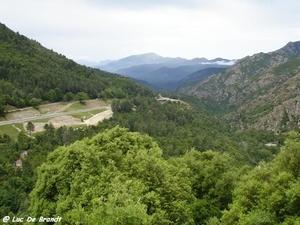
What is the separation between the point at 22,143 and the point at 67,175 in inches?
2492

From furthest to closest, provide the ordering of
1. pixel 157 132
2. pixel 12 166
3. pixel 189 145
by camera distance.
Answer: pixel 157 132 → pixel 189 145 → pixel 12 166

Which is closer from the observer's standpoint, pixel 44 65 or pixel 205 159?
pixel 205 159

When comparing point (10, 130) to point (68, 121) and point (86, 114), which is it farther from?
point (86, 114)

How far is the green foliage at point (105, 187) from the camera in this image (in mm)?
29500

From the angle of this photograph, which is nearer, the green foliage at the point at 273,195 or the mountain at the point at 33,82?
the green foliage at the point at 273,195

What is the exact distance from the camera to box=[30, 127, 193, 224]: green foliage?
2950 centimetres

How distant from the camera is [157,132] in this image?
126 m

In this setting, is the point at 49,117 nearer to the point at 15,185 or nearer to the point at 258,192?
the point at 15,185

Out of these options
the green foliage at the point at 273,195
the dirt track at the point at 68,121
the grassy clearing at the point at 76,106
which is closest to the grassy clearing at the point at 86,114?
the dirt track at the point at 68,121

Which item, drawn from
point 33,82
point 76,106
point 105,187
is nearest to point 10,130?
point 76,106

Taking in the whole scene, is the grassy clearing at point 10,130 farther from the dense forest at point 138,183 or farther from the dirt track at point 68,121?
the dirt track at point 68,121

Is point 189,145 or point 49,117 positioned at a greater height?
point 49,117

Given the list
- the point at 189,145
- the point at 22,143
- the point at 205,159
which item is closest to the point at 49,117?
the point at 22,143

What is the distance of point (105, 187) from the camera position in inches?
1312
